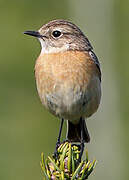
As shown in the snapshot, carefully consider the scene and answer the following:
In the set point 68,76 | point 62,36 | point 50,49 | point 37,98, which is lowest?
point 37,98

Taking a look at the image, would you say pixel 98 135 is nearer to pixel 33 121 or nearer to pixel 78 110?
pixel 33 121

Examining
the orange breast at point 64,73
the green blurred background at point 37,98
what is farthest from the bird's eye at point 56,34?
the green blurred background at point 37,98

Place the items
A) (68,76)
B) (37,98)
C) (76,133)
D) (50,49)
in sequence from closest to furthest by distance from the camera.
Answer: (68,76), (50,49), (76,133), (37,98)

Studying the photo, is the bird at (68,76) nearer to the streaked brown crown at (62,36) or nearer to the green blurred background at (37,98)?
the streaked brown crown at (62,36)

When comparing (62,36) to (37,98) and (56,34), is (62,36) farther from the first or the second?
(37,98)

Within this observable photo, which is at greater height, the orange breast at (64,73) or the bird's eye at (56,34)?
the bird's eye at (56,34)

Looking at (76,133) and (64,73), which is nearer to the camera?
(64,73)

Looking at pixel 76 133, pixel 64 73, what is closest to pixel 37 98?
pixel 76 133
